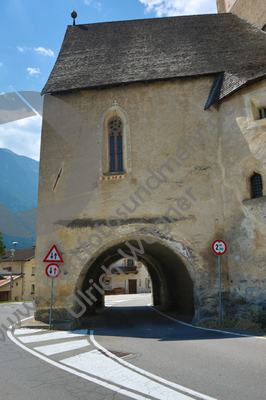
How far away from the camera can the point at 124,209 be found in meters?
11.7

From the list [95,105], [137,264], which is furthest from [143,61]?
[137,264]

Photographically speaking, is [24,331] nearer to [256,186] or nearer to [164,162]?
[164,162]

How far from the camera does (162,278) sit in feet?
65.5

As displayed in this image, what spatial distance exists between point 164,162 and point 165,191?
1153mm

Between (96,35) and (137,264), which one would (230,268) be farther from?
(137,264)

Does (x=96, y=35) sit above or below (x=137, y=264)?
above

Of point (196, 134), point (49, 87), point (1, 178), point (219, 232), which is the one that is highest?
point (1, 178)

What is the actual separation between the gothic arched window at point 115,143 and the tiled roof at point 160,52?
162cm

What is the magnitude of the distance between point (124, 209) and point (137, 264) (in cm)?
3886

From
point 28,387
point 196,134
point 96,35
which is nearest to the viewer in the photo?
point 28,387

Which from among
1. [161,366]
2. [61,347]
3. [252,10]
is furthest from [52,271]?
[252,10]

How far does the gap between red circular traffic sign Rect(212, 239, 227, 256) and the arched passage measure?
2195 mm

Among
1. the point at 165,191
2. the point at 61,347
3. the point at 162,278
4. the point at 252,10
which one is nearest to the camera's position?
the point at 61,347

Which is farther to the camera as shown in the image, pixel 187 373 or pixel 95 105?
pixel 95 105
